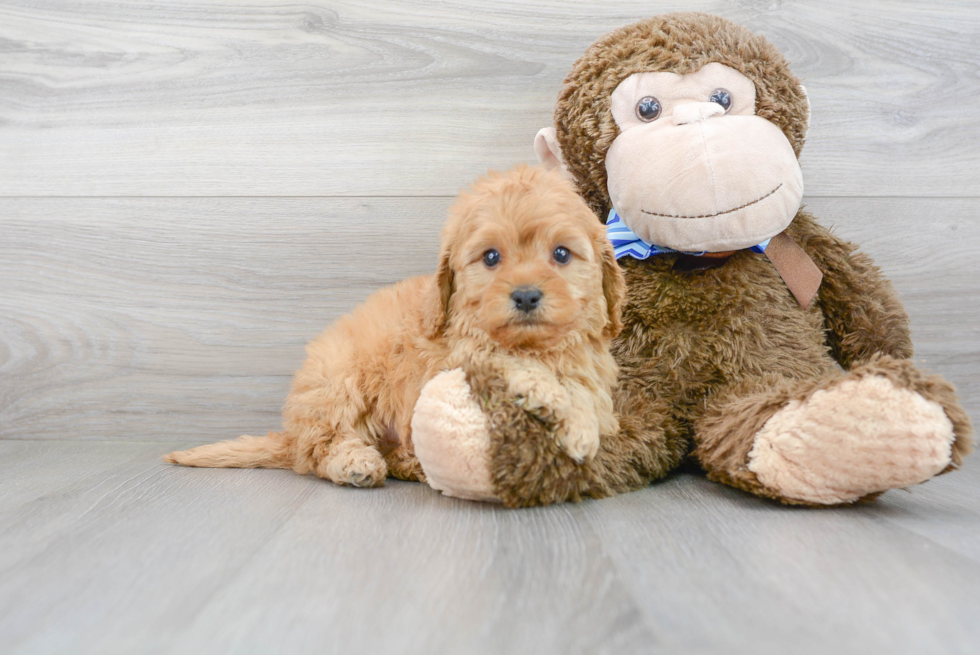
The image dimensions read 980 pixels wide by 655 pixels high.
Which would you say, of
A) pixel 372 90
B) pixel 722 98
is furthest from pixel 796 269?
pixel 372 90

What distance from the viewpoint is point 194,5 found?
1.33 meters

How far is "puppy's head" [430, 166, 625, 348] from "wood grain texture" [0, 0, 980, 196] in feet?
1.51

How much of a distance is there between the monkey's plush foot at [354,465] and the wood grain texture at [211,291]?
1.28ft

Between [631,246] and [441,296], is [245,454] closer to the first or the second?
[441,296]

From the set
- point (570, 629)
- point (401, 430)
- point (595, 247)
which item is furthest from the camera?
point (401, 430)

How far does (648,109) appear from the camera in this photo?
100 centimetres

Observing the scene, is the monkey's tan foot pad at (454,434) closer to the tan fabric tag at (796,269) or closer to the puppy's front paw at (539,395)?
the puppy's front paw at (539,395)

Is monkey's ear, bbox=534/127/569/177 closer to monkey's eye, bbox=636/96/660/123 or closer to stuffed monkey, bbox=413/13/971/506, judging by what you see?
stuffed monkey, bbox=413/13/971/506

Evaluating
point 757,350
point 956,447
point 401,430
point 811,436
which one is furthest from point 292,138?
point 956,447

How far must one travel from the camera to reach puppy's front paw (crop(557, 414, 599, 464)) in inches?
33.2

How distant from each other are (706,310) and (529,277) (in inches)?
13.3

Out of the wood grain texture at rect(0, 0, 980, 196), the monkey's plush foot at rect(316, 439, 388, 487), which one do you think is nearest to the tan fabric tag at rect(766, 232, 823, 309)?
the wood grain texture at rect(0, 0, 980, 196)

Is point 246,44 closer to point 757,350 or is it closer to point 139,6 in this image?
point 139,6

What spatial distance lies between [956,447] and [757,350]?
0.29 metres
